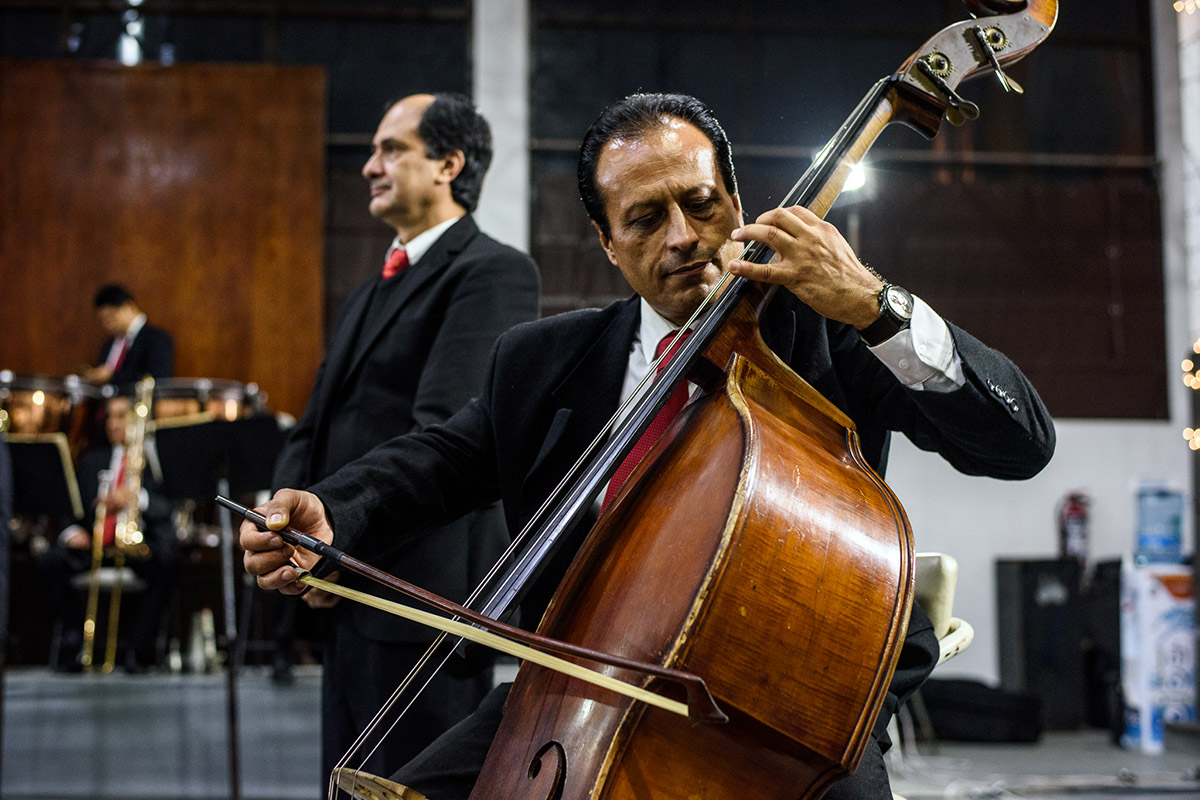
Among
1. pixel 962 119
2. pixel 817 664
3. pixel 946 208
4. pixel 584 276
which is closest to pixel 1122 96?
pixel 946 208

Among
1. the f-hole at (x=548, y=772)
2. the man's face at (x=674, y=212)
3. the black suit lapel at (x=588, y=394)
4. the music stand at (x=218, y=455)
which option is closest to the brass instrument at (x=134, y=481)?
the music stand at (x=218, y=455)

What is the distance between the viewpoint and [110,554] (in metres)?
5.32

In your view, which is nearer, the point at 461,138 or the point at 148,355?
the point at 461,138

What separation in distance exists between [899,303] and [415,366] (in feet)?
3.42

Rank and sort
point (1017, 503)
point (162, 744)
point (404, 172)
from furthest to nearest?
point (1017, 503) < point (162, 744) < point (404, 172)

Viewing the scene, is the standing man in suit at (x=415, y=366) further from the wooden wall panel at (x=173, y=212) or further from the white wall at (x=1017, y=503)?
the white wall at (x=1017, y=503)

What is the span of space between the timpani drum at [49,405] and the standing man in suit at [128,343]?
83cm

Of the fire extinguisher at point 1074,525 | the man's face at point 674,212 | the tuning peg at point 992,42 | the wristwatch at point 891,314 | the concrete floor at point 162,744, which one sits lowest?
the concrete floor at point 162,744

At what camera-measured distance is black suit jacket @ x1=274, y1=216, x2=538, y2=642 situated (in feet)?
6.11

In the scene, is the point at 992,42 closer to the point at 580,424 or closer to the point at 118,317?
the point at 580,424

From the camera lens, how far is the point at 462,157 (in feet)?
7.20

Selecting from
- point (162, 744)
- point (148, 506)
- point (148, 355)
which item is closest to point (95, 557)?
point (148, 506)

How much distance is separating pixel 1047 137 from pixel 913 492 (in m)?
2.49

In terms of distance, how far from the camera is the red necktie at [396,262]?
6.98ft
